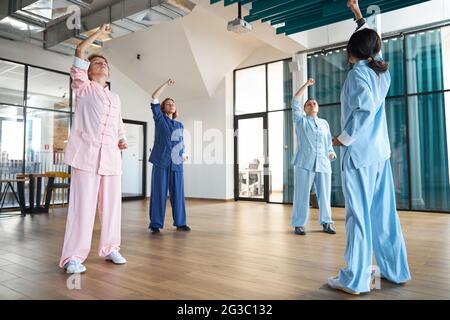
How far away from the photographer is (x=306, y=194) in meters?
3.53

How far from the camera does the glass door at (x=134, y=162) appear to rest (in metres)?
8.28

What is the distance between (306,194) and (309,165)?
0.31 meters

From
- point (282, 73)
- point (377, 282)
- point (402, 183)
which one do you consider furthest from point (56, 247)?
point (282, 73)

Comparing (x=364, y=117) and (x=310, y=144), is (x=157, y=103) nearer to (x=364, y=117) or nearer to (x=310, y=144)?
(x=310, y=144)

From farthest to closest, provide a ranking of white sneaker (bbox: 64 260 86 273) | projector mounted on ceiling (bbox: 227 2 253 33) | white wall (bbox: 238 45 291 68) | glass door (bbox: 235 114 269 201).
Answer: glass door (bbox: 235 114 269 201), white wall (bbox: 238 45 291 68), projector mounted on ceiling (bbox: 227 2 253 33), white sneaker (bbox: 64 260 86 273)

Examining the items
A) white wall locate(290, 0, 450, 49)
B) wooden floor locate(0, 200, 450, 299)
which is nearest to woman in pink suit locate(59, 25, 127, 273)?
wooden floor locate(0, 200, 450, 299)

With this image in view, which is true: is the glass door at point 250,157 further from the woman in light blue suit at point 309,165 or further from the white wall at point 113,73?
the woman in light blue suit at point 309,165

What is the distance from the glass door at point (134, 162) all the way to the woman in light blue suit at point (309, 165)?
560 cm

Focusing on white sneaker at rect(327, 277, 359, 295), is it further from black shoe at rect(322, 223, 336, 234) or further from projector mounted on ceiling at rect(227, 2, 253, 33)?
projector mounted on ceiling at rect(227, 2, 253, 33)

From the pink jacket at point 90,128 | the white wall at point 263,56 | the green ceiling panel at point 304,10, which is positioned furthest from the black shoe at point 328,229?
the white wall at point 263,56

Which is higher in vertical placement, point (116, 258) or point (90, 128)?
point (90, 128)

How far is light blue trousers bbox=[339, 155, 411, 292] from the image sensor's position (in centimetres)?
169

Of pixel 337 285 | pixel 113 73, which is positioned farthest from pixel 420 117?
pixel 113 73

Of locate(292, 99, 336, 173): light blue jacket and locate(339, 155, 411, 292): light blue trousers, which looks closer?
locate(339, 155, 411, 292): light blue trousers
